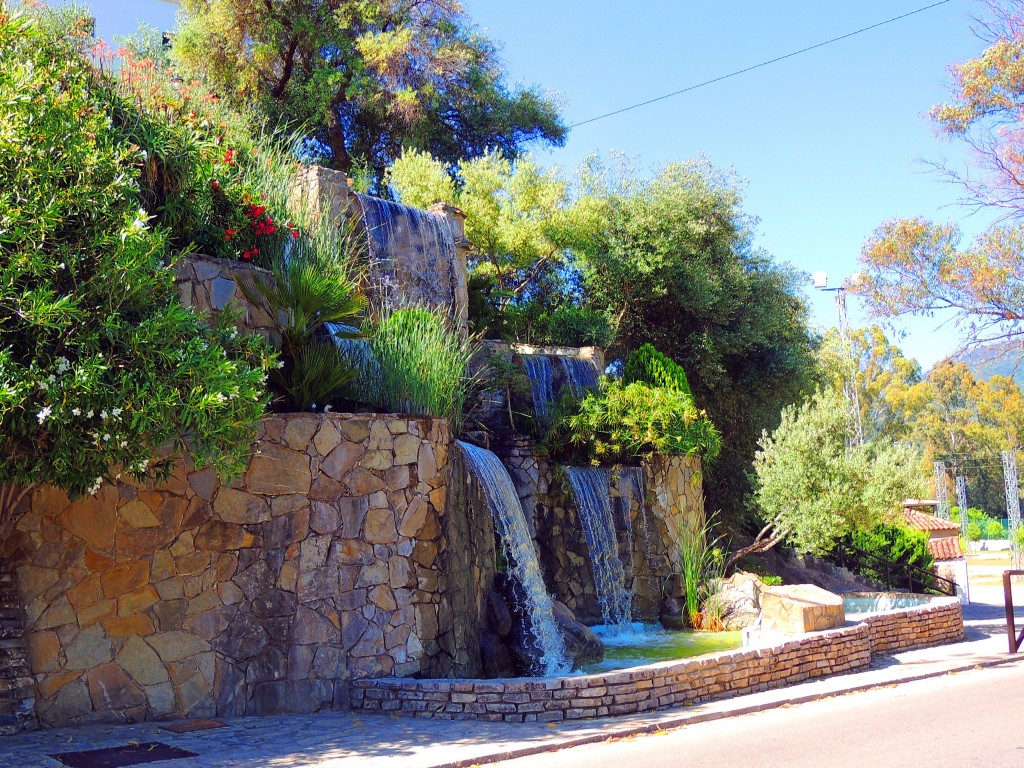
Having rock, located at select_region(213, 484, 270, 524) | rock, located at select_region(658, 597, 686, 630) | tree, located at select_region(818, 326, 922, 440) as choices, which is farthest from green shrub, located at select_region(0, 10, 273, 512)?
tree, located at select_region(818, 326, 922, 440)

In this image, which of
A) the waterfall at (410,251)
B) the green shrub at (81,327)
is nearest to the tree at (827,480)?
the waterfall at (410,251)

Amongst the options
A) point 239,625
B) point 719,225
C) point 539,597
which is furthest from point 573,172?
point 239,625

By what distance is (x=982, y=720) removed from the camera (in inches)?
316

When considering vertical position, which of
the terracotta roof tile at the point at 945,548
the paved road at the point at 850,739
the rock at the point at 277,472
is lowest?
the terracotta roof tile at the point at 945,548

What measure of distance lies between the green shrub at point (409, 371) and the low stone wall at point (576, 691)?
10.2 ft

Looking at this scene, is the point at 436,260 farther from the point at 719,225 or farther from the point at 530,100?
the point at 530,100

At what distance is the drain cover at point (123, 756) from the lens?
6.69m

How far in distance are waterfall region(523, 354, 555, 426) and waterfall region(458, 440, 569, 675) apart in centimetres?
513

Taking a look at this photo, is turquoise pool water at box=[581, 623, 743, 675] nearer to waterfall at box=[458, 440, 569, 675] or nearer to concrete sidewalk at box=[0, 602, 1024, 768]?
waterfall at box=[458, 440, 569, 675]

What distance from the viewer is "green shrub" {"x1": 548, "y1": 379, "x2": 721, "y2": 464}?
15.3 metres

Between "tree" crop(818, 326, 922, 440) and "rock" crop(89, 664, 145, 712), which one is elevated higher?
"tree" crop(818, 326, 922, 440)

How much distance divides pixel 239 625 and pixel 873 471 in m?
11.3

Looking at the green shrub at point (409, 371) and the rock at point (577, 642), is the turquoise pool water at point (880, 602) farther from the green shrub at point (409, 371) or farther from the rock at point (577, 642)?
the green shrub at point (409, 371)

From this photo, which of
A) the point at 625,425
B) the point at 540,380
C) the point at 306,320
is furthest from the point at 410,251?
the point at 306,320
